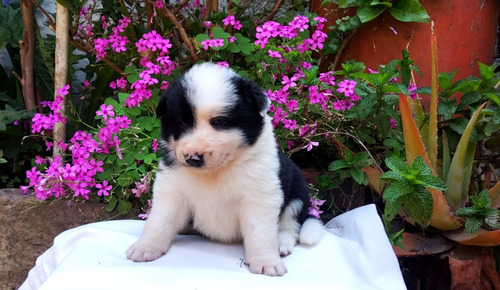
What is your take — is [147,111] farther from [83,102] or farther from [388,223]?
[388,223]

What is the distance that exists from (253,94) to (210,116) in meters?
0.22

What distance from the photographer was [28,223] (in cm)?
321

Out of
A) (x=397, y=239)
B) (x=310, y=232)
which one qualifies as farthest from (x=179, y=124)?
(x=397, y=239)

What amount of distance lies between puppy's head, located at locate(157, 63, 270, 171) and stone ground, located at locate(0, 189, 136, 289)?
53.0 inches

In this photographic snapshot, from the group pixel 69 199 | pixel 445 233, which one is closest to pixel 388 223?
pixel 445 233

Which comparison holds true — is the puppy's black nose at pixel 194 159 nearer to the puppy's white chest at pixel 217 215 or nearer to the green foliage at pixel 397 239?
the puppy's white chest at pixel 217 215

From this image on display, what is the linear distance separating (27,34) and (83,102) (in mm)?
619

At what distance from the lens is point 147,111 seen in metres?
3.22

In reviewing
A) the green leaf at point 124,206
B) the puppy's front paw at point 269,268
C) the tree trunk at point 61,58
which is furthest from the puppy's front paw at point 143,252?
the tree trunk at point 61,58

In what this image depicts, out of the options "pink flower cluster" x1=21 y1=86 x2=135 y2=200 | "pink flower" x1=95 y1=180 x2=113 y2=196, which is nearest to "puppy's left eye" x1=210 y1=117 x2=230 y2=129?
"pink flower cluster" x1=21 y1=86 x2=135 y2=200

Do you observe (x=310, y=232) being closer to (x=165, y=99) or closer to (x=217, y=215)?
(x=217, y=215)

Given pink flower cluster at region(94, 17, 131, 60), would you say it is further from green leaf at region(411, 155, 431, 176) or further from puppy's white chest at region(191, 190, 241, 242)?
green leaf at region(411, 155, 431, 176)

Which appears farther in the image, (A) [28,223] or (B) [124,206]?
(A) [28,223]

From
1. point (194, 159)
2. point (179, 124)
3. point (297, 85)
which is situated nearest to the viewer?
point (194, 159)
